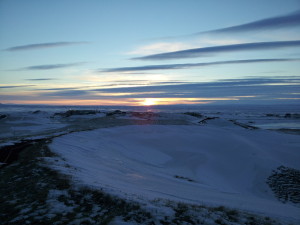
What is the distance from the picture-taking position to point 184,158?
19.2m

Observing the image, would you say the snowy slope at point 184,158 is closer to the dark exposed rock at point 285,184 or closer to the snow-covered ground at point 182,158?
the snow-covered ground at point 182,158

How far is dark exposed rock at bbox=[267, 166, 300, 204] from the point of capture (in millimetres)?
12841

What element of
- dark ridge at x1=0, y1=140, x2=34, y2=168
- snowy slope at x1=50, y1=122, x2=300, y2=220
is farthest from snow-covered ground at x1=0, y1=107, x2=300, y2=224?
dark ridge at x1=0, y1=140, x2=34, y2=168

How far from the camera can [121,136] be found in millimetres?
24297

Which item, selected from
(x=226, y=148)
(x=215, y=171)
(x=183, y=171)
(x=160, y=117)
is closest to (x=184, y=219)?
(x=183, y=171)

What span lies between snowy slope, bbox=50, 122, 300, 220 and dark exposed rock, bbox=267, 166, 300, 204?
0.41 meters

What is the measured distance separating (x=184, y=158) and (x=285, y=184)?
7.16m

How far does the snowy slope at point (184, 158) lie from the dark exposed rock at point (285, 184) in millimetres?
414

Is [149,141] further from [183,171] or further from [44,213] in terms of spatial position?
[44,213]

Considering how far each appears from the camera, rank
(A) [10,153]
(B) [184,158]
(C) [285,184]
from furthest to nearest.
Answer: (B) [184,158], (C) [285,184], (A) [10,153]

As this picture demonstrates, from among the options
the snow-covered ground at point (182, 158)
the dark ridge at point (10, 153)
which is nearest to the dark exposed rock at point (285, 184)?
the snow-covered ground at point (182, 158)

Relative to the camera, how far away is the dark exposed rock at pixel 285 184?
12.8 m

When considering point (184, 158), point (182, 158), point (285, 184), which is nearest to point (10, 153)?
point (182, 158)

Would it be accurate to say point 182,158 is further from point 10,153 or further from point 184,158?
point 10,153
